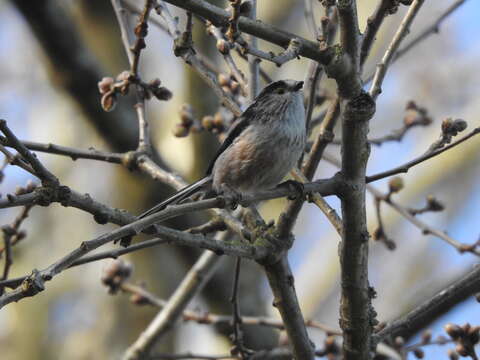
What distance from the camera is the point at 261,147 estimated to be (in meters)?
3.40

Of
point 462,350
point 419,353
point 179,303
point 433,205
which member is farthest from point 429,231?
point 179,303

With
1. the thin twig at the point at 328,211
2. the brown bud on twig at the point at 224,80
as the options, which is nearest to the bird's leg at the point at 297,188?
the thin twig at the point at 328,211

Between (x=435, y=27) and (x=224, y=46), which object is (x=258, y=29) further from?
(x=435, y=27)

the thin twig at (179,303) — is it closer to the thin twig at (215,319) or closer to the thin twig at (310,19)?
the thin twig at (215,319)

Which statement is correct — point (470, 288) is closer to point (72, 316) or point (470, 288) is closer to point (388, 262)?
point (388, 262)

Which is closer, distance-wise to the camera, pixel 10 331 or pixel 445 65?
pixel 10 331

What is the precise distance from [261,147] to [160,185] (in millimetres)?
2580

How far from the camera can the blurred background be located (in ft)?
17.8

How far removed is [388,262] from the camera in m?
8.32

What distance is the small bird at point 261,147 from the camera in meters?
3.30

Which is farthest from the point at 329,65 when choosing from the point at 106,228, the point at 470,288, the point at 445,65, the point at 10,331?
the point at 445,65

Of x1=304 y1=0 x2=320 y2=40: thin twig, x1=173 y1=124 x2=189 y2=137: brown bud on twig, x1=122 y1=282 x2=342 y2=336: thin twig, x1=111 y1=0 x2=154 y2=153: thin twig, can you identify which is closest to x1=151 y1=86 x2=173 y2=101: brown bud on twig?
x1=111 y1=0 x2=154 y2=153: thin twig

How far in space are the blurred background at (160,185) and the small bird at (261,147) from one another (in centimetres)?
142

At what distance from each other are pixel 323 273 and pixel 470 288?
5356 millimetres
